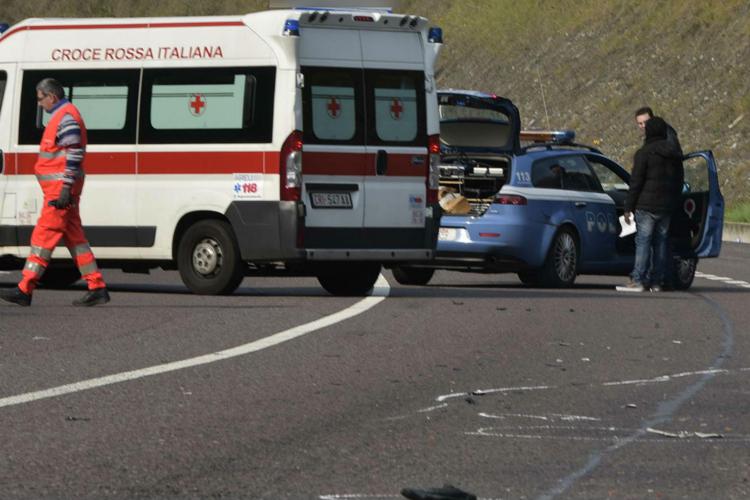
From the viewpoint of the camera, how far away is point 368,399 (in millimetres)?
10391

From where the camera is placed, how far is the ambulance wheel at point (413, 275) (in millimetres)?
21375

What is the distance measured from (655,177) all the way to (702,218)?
1.24 meters

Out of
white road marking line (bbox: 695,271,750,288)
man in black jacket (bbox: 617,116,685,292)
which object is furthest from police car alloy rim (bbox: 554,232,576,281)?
white road marking line (bbox: 695,271,750,288)

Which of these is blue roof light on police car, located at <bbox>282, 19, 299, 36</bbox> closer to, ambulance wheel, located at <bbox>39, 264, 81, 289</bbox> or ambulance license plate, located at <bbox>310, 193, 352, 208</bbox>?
ambulance license plate, located at <bbox>310, 193, 352, 208</bbox>

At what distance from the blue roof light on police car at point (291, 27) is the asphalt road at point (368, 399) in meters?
2.33

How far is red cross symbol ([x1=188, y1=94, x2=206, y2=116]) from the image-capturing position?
17.9 metres

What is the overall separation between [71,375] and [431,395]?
81.9 inches

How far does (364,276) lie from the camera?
19.0 m

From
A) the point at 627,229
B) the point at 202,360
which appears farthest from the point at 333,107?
the point at 202,360

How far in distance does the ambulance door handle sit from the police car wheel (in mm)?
3245

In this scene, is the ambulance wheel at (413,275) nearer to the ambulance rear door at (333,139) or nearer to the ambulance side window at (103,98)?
the ambulance rear door at (333,139)

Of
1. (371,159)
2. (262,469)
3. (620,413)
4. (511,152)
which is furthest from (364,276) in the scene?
(262,469)

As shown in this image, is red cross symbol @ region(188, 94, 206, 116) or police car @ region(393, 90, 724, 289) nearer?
red cross symbol @ region(188, 94, 206, 116)

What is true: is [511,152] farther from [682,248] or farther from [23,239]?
[23,239]
